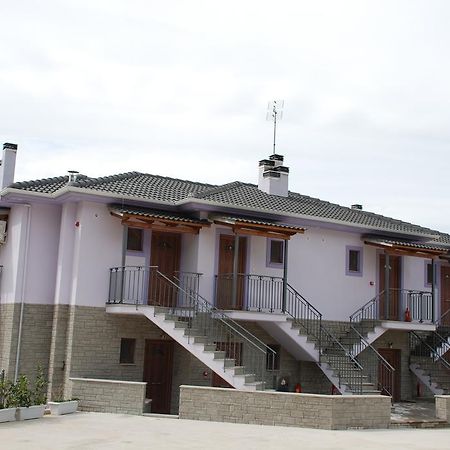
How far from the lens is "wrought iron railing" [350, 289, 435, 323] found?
22.7m

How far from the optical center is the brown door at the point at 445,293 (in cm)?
2503

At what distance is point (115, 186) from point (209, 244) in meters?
3.05

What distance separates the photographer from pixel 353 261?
75.3 ft

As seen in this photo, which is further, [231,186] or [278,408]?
[231,186]


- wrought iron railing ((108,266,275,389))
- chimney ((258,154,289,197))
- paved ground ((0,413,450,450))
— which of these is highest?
chimney ((258,154,289,197))

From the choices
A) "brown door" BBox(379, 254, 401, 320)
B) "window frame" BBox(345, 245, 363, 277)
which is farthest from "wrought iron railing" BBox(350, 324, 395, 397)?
"window frame" BBox(345, 245, 363, 277)

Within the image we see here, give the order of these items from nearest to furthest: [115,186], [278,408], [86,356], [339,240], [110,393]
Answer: [278,408] < [110,393] < [86,356] < [115,186] < [339,240]

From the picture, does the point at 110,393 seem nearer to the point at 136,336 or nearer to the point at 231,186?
the point at 136,336

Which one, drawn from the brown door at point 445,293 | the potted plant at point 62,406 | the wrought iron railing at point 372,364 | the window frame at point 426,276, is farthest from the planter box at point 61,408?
→ the brown door at point 445,293

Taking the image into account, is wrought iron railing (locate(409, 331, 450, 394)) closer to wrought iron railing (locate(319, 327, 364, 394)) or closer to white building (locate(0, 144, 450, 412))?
white building (locate(0, 144, 450, 412))

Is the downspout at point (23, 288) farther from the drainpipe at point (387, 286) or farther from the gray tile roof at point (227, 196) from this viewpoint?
the drainpipe at point (387, 286)

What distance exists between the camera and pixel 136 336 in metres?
19.3

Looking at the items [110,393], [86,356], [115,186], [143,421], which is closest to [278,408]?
[143,421]

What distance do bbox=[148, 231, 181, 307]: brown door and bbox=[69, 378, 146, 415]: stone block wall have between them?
300 centimetres
